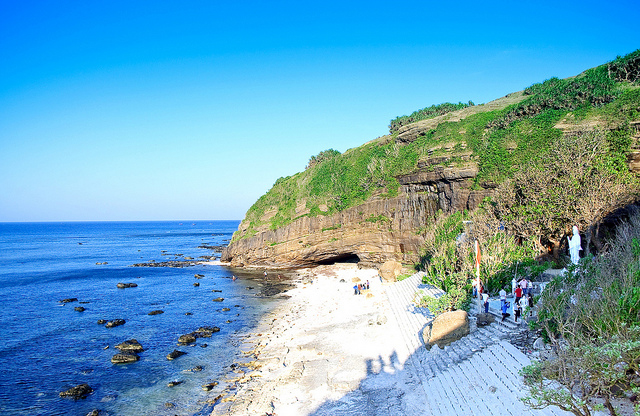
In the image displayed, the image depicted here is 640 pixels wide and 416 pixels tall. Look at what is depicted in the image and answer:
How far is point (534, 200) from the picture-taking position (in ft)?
99.3

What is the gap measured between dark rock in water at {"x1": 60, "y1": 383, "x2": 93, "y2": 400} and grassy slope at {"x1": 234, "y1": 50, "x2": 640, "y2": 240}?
124 feet

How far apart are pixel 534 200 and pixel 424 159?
1847 centimetres

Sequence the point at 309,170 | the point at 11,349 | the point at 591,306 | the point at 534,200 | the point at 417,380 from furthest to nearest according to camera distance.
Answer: the point at 309,170 < the point at 534,200 < the point at 11,349 < the point at 417,380 < the point at 591,306

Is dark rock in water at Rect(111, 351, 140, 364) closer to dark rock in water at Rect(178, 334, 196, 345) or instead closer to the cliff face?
dark rock in water at Rect(178, 334, 196, 345)

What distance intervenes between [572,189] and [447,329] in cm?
1791

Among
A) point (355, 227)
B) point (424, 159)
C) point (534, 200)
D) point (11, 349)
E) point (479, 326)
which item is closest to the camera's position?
point (479, 326)

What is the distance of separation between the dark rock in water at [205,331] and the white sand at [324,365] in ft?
12.4

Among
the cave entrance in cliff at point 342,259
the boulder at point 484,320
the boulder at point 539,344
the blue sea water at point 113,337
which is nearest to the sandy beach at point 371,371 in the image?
the boulder at point 484,320

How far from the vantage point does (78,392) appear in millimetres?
19266

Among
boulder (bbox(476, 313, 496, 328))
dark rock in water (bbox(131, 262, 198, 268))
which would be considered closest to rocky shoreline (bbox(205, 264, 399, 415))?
boulder (bbox(476, 313, 496, 328))

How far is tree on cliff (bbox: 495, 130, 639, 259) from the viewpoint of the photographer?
26859 millimetres

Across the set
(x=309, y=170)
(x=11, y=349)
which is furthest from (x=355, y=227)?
→ (x=11, y=349)

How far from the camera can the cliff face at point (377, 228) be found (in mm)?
43594

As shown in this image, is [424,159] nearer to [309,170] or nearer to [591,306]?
[309,170]
